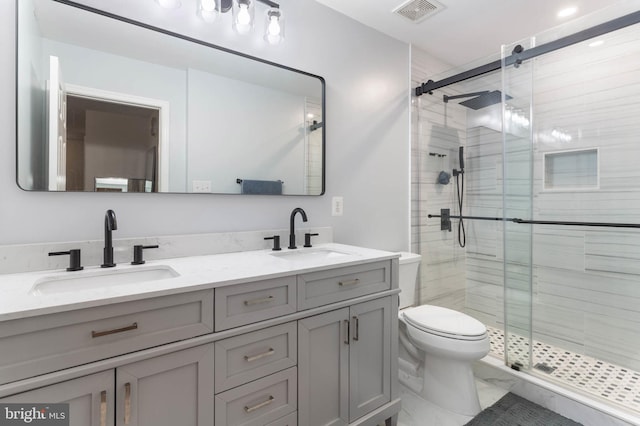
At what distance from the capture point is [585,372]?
2.01 m

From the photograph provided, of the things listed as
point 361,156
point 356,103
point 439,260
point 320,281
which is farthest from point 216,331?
point 439,260

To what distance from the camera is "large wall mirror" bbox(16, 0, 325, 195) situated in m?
1.20

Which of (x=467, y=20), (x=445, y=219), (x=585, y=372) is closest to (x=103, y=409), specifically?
(x=445, y=219)

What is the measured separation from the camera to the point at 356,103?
2.10 m

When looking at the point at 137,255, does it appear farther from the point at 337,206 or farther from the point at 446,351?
the point at 446,351

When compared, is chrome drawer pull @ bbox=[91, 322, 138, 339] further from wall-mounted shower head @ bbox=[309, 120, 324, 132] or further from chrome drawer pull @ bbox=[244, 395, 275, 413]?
wall-mounted shower head @ bbox=[309, 120, 324, 132]

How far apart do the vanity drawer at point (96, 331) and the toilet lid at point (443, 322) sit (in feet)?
4.13

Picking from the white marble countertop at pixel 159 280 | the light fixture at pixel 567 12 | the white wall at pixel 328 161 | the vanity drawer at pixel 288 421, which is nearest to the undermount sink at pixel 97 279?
the white marble countertop at pixel 159 280

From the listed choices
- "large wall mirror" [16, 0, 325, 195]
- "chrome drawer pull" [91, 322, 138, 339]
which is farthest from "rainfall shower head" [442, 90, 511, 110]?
"chrome drawer pull" [91, 322, 138, 339]

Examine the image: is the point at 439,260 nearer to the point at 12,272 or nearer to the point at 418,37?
the point at 418,37

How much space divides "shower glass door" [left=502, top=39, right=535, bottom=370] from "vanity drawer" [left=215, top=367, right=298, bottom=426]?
61.3 inches

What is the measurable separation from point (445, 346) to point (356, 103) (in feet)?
5.11

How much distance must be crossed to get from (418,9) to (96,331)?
2.32 metres

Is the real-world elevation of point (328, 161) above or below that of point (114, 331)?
above
